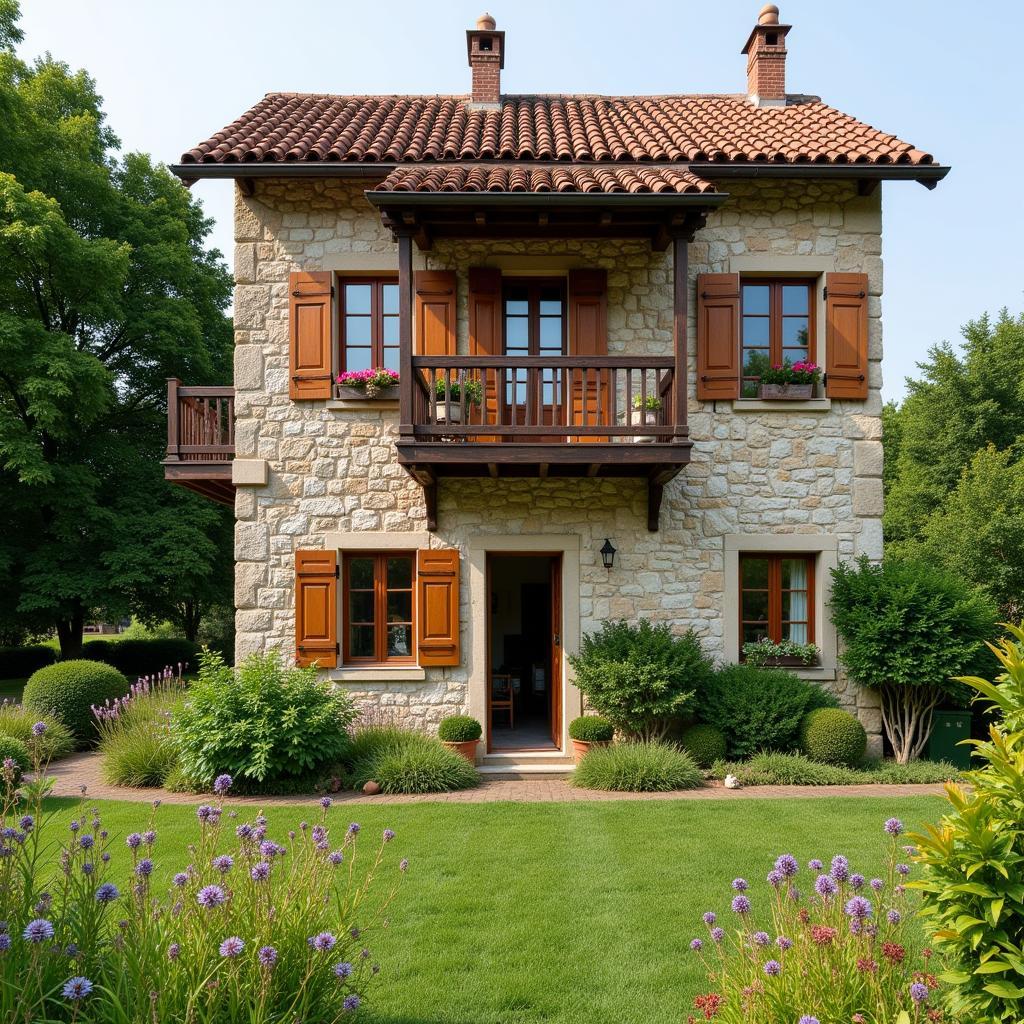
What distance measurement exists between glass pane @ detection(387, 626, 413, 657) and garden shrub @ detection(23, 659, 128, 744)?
510 cm

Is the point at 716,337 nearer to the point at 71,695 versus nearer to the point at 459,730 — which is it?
the point at 459,730

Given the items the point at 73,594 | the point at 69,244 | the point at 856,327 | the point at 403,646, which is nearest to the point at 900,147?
the point at 856,327

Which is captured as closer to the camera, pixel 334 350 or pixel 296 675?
pixel 296 675

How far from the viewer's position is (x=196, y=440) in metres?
10.1

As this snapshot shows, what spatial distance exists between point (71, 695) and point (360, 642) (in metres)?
5.15

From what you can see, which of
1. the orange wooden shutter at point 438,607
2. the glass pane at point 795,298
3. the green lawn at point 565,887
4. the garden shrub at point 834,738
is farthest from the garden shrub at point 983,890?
the glass pane at point 795,298

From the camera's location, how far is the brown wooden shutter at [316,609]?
370 inches

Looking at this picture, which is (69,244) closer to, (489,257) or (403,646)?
(489,257)

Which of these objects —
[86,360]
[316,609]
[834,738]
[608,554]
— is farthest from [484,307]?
[86,360]

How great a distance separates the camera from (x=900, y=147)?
9531 mm

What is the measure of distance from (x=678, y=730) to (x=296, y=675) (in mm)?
4732

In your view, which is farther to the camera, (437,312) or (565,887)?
(437,312)

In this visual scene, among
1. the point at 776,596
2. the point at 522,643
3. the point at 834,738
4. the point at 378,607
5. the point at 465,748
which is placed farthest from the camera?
the point at 522,643

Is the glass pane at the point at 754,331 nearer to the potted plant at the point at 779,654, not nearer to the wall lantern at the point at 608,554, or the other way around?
the wall lantern at the point at 608,554
